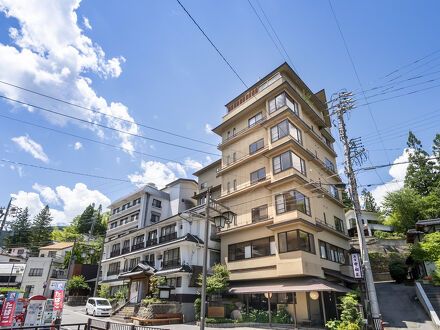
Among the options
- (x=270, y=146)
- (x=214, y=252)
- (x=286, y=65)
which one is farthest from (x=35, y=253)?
(x=286, y=65)

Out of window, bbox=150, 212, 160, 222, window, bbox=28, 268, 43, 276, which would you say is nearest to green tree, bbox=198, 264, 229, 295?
window, bbox=150, 212, 160, 222

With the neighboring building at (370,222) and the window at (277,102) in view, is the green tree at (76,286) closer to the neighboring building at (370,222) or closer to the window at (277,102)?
the window at (277,102)

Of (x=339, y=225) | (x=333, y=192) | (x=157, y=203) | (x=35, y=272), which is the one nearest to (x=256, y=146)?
(x=333, y=192)

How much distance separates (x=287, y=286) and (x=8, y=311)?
18.3m

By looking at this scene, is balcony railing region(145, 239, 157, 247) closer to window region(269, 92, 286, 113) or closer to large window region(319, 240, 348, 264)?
large window region(319, 240, 348, 264)

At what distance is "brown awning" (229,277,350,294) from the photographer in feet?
64.4

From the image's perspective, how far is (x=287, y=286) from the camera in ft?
69.2

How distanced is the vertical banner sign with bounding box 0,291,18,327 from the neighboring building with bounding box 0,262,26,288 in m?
44.4

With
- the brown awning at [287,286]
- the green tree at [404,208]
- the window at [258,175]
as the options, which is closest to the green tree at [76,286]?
the brown awning at [287,286]

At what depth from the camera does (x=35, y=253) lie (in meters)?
65.9

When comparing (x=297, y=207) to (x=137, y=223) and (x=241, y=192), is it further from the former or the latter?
(x=137, y=223)

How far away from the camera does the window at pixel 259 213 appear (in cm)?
2585

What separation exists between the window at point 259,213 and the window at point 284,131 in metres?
7.04

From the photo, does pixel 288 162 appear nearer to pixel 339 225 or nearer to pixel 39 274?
pixel 339 225
